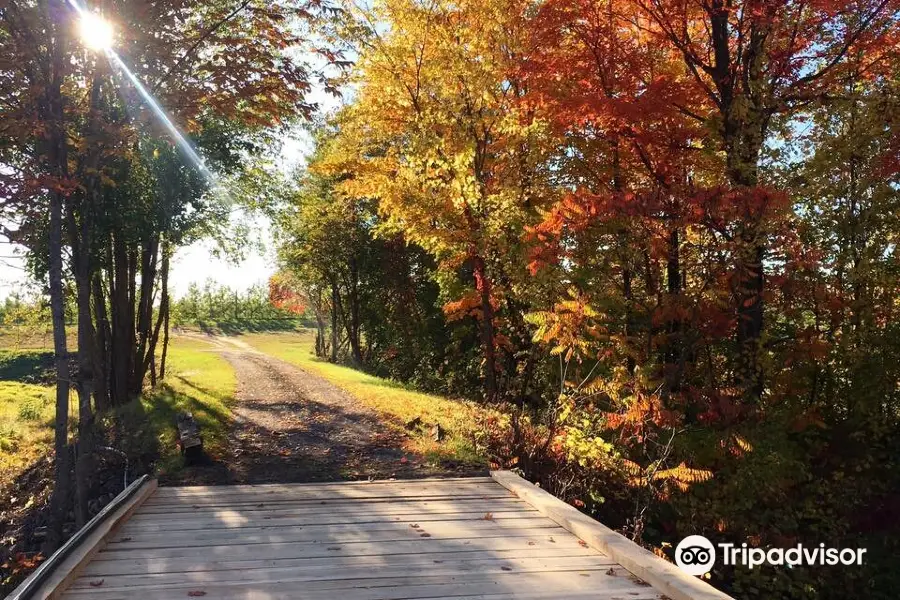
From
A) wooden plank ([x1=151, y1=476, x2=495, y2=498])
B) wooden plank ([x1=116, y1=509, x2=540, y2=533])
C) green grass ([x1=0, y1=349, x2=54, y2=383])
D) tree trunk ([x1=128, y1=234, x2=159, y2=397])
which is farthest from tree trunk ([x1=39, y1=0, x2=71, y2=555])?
green grass ([x1=0, y1=349, x2=54, y2=383])

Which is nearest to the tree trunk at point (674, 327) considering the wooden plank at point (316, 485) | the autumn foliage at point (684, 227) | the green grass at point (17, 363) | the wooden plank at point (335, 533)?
the autumn foliage at point (684, 227)

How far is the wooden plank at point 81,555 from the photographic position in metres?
3.05

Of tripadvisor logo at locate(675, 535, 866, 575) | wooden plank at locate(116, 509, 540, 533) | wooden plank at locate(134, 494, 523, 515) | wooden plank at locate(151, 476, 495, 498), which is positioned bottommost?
tripadvisor logo at locate(675, 535, 866, 575)

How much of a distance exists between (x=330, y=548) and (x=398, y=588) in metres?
0.85

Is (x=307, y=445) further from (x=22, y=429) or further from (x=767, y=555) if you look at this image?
(x=22, y=429)

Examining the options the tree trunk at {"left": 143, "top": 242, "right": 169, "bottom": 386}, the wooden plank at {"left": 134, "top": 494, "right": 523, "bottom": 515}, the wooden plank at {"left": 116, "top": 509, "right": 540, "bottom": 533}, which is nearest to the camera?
the wooden plank at {"left": 116, "top": 509, "right": 540, "bottom": 533}

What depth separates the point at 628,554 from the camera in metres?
3.50

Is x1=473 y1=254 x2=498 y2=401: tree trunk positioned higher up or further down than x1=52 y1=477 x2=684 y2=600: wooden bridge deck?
higher up

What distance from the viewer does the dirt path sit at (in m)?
6.73

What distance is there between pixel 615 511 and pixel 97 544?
5.42m

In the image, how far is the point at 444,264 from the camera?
12.5m

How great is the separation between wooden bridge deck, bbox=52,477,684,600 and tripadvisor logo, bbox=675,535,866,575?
2591 mm

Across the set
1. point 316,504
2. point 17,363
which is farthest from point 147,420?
point 17,363

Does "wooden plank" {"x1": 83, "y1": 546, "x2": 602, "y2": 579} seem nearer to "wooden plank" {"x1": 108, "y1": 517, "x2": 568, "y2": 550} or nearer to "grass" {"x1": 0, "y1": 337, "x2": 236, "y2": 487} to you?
"wooden plank" {"x1": 108, "y1": 517, "x2": 568, "y2": 550}
